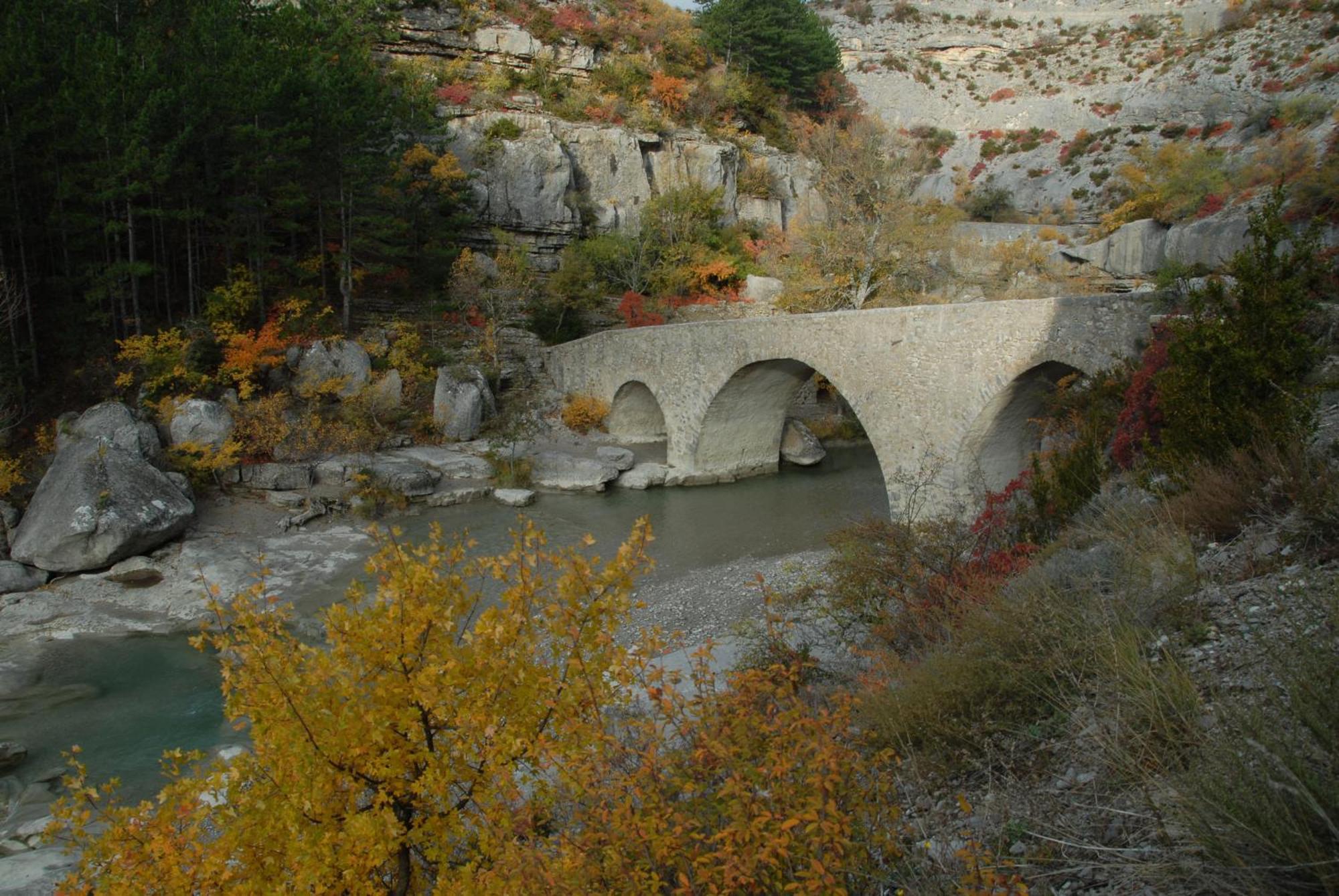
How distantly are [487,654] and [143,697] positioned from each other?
9.54 m

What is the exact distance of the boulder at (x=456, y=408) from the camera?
72.9 ft

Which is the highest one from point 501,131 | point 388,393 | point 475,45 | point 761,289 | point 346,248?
point 475,45

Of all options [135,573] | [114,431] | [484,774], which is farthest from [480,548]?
[484,774]

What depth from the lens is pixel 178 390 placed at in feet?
61.1

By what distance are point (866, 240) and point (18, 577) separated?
81.9 ft

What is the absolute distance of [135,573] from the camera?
46.0ft

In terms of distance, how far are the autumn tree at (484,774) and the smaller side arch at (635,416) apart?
20194 mm

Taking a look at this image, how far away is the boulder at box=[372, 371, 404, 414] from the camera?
2102 cm

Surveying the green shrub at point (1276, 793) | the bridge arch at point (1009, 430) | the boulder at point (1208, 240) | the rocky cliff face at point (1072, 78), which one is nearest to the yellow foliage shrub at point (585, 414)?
the bridge arch at point (1009, 430)

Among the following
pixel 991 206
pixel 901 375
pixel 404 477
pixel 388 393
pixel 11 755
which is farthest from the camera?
pixel 991 206

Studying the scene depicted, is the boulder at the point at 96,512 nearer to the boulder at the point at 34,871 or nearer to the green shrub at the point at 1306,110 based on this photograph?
the boulder at the point at 34,871

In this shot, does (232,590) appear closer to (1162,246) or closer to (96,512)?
(96,512)

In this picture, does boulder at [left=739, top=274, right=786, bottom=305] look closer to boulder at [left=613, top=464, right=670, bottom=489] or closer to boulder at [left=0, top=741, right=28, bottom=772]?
boulder at [left=613, top=464, right=670, bottom=489]

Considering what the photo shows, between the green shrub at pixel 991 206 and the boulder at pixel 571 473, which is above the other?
the green shrub at pixel 991 206
